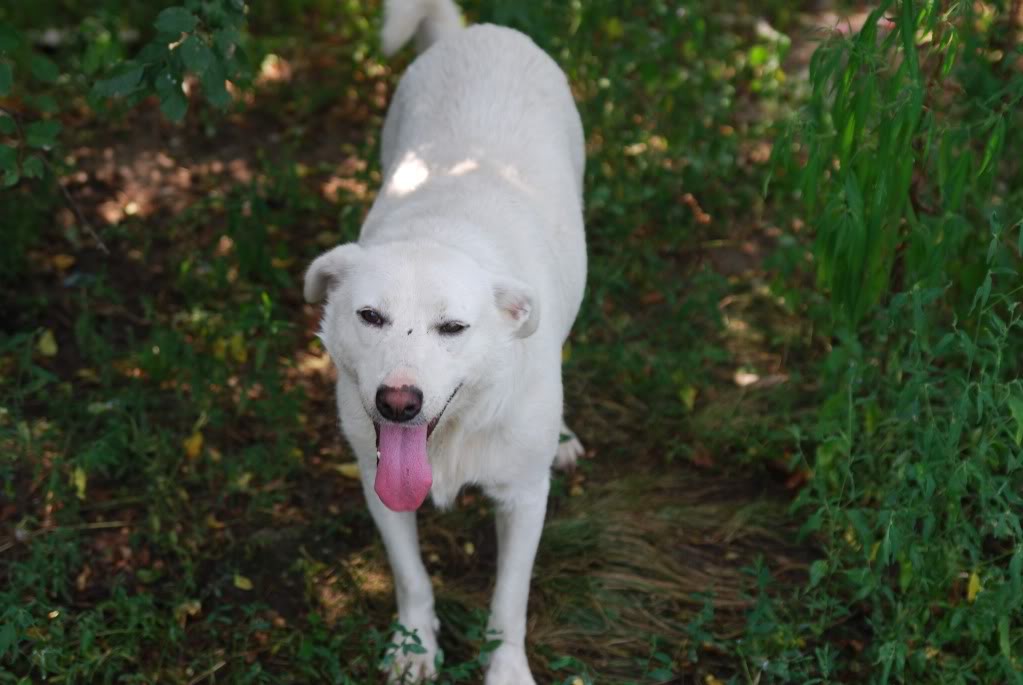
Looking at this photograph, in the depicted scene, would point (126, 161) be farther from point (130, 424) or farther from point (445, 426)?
point (445, 426)

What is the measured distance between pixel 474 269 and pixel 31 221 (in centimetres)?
313

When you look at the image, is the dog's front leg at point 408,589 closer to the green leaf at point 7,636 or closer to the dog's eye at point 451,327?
the dog's eye at point 451,327

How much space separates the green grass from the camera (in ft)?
11.7

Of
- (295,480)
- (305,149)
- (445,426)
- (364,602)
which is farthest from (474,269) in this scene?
(305,149)

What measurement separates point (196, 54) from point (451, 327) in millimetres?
1182

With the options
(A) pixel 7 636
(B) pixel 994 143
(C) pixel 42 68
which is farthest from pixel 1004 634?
(C) pixel 42 68

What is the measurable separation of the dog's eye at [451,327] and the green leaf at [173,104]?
44.7 inches

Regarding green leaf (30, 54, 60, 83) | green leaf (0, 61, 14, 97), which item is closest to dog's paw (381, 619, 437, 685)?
green leaf (0, 61, 14, 97)

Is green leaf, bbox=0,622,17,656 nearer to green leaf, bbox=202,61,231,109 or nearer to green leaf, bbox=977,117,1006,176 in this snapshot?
green leaf, bbox=202,61,231,109

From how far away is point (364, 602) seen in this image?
13.1 feet

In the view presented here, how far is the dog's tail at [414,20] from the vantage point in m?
4.73

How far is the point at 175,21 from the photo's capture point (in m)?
3.41

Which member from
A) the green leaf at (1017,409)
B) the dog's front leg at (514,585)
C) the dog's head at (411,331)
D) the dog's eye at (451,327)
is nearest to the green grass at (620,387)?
the green leaf at (1017,409)

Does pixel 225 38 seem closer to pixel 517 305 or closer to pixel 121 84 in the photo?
pixel 121 84
